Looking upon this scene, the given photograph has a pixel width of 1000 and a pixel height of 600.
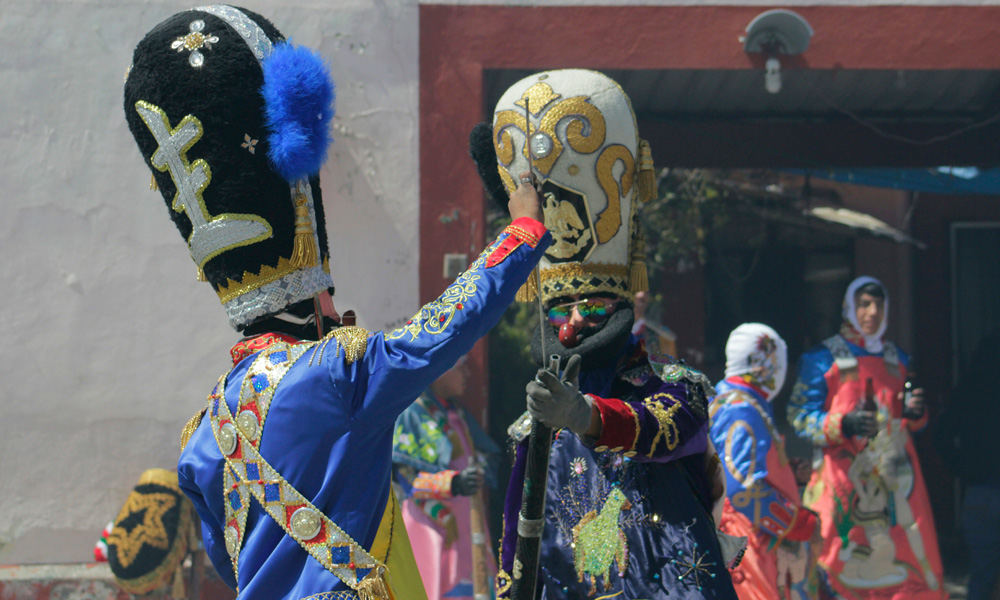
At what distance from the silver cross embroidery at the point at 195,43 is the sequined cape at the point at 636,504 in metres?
1.27

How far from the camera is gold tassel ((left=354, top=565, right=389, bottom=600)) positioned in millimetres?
2316

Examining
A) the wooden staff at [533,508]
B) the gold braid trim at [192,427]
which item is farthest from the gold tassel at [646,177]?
the gold braid trim at [192,427]

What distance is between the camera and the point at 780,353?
581cm

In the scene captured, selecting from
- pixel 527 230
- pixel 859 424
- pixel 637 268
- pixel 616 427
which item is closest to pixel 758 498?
A: pixel 859 424

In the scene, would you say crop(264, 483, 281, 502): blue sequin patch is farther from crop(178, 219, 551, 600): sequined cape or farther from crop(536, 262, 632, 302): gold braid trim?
crop(536, 262, 632, 302): gold braid trim

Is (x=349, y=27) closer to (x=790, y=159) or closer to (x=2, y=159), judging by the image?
(x=2, y=159)

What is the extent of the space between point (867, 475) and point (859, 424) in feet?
1.37

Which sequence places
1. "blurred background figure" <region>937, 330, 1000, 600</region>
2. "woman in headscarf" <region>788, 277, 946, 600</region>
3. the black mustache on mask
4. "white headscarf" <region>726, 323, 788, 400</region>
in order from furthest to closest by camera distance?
"blurred background figure" <region>937, 330, 1000, 600</region> < "woman in headscarf" <region>788, 277, 946, 600</region> < "white headscarf" <region>726, 323, 788, 400</region> < the black mustache on mask

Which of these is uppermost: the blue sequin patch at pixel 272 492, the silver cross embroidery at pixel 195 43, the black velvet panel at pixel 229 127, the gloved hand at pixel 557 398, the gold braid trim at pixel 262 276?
the silver cross embroidery at pixel 195 43

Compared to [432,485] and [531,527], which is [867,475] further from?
[531,527]

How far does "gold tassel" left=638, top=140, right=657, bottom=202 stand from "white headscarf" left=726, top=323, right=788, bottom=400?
7.78ft

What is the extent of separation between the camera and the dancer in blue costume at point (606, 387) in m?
3.04

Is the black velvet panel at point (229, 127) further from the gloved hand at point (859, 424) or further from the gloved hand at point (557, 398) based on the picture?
the gloved hand at point (859, 424)

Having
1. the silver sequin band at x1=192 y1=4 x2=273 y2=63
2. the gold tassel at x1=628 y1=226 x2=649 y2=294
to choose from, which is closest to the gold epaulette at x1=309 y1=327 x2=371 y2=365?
the silver sequin band at x1=192 y1=4 x2=273 y2=63
